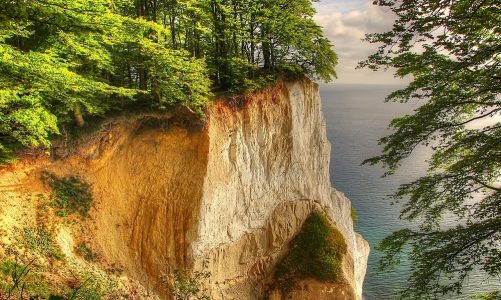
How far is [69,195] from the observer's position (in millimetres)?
14016

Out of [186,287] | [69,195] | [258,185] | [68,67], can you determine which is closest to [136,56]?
[68,67]

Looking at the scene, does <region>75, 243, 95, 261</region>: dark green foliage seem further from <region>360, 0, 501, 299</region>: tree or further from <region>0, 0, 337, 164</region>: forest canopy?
<region>360, 0, 501, 299</region>: tree

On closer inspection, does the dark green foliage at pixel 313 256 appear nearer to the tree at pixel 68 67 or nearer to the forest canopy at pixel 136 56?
the forest canopy at pixel 136 56

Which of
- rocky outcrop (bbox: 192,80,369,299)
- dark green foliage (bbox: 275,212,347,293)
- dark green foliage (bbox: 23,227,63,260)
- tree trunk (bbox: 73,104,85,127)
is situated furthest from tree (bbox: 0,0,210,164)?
dark green foliage (bbox: 275,212,347,293)

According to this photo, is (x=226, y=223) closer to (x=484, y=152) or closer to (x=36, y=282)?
(x=36, y=282)

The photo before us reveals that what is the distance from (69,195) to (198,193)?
5.55 m

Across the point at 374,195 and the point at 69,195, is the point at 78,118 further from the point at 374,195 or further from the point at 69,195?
the point at 374,195

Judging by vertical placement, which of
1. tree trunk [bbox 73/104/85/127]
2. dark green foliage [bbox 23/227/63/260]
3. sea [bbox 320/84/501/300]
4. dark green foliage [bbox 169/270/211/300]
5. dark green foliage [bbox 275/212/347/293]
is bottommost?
sea [bbox 320/84/501/300]

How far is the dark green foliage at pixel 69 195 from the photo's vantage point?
44.4ft

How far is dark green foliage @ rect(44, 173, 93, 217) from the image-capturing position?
44.4ft

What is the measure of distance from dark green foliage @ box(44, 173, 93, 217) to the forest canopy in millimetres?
1914

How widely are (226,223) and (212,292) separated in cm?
352

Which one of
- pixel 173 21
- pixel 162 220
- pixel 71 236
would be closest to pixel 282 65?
pixel 173 21

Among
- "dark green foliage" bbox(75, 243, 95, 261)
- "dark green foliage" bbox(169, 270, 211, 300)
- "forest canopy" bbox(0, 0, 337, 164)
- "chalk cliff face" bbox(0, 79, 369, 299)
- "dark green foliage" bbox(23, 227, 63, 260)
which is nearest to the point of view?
"forest canopy" bbox(0, 0, 337, 164)
